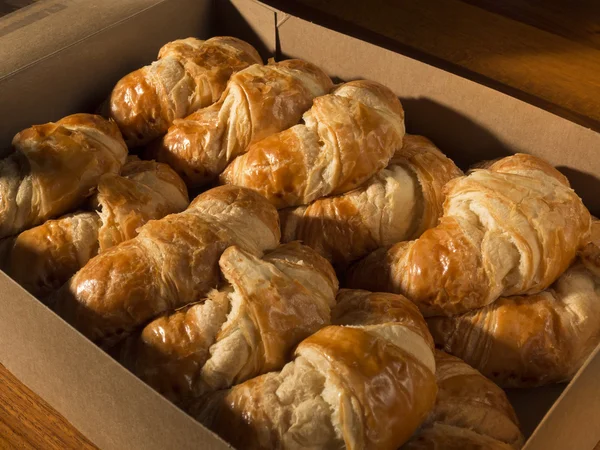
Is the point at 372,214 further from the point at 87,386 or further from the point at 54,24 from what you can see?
the point at 54,24

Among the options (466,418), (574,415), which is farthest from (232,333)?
(574,415)

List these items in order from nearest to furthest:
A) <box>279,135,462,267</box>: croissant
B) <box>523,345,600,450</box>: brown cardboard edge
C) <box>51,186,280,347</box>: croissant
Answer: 1. <box>523,345,600,450</box>: brown cardboard edge
2. <box>51,186,280,347</box>: croissant
3. <box>279,135,462,267</box>: croissant

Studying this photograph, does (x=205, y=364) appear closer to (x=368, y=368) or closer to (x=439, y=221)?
→ (x=368, y=368)

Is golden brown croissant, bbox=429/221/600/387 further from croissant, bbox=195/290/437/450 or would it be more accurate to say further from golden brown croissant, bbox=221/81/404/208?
golden brown croissant, bbox=221/81/404/208

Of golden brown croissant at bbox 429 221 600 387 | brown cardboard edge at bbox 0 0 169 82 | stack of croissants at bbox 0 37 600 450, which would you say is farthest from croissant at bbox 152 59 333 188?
golden brown croissant at bbox 429 221 600 387

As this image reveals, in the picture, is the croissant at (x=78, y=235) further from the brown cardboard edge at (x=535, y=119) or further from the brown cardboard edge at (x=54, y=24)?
the brown cardboard edge at (x=535, y=119)

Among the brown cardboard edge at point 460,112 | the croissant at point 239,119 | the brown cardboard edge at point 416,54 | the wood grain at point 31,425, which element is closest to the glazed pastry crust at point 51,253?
the wood grain at point 31,425

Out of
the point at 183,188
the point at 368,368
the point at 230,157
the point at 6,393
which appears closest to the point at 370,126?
the point at 230,157
